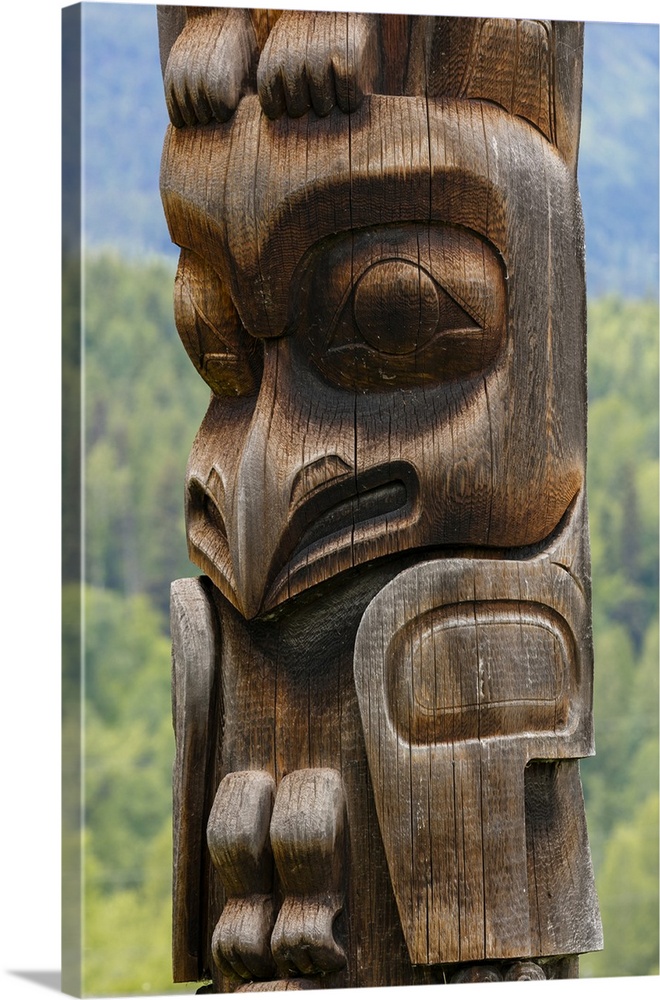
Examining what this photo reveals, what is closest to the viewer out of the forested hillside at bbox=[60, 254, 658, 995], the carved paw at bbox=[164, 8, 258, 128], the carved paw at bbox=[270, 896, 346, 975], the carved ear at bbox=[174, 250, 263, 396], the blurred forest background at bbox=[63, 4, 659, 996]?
the carved paw at bbox=[270, 896, 346, 975]

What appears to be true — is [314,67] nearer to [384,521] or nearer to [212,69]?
[212,69]

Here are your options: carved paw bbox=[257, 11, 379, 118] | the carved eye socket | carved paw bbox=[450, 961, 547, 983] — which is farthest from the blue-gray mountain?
carved paw bbox=[450, 961, 547, 983]

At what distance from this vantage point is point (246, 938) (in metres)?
3.65

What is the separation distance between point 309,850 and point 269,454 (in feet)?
3.09

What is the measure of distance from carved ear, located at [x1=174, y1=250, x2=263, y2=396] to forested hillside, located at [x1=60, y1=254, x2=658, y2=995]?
766 centimetres

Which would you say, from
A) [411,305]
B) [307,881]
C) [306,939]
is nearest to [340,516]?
[411,305]

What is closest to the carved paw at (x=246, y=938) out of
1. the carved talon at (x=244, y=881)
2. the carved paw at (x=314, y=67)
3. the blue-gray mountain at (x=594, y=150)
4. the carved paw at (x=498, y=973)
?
the carved talon at (x=244, y=881)

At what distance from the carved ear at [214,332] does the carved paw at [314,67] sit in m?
0.48

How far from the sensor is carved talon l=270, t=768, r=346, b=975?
3586 millimetres

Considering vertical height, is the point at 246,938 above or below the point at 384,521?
below

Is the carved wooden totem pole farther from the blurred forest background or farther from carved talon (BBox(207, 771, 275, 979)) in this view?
the blurred forest background

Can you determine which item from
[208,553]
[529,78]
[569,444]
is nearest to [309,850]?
[208,553]

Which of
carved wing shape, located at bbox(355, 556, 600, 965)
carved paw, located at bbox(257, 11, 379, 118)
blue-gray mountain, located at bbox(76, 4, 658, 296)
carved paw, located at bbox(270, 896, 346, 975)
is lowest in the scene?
carved paw, located at bbox(270, 896, 346, 975)

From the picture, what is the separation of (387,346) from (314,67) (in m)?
0.69
